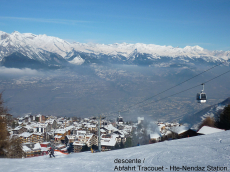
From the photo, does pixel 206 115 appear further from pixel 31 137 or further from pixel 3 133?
pixel 3 133

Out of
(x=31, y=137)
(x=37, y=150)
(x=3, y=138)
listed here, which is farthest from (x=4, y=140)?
(x=31, y=137)

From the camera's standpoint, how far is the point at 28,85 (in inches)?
6594

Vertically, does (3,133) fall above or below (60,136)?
above

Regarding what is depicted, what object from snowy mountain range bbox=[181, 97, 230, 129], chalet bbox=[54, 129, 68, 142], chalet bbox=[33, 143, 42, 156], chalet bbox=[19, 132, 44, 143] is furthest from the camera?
chalet bbox=[54, 129, 68, 142]

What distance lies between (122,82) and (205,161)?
178 m

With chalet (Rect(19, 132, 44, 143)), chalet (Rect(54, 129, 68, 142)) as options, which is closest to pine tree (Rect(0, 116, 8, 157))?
chalet (Rect(19, 132, 44, 143))

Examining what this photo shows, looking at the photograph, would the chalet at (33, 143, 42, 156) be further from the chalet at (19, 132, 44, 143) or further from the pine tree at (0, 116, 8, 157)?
the pine tree at (0, 116, 8, 157)

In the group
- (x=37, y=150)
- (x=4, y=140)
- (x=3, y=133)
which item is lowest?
(x=37, y=150)

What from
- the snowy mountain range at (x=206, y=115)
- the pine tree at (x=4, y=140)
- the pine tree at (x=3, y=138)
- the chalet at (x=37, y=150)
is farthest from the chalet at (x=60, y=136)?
the pine tree at (x=3, y=138)

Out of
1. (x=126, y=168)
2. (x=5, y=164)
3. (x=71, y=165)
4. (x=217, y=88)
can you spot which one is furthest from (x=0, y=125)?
(x=217, y=88)

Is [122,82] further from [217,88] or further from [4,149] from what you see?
[4,149]

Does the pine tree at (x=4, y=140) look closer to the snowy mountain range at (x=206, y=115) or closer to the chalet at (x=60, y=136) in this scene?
the snowy mountain range at (x=206, y=115)

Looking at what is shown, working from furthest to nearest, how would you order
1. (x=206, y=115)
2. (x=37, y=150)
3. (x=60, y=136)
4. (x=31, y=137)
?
1. (x=60, y=136)
2. (x=206, y=115)
3. (x=31, y=137)
4. (x=37, y=150)

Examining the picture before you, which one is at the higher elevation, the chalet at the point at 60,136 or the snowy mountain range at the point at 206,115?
the snowy mountain range at the point at 206,115
